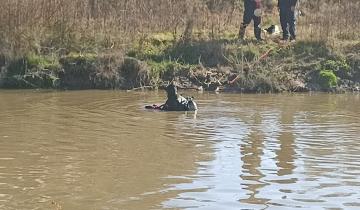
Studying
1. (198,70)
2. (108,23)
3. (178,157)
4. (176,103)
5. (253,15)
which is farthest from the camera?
(253,15)

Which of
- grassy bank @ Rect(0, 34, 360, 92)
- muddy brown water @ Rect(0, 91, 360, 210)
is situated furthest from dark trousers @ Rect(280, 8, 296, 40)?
muddy brown water @ Rect(0, 91, 360, 210)

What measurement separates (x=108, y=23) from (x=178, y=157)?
12324mm

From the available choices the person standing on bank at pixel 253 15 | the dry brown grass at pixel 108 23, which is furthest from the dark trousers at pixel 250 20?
the dry brown grass at pixel 108 23

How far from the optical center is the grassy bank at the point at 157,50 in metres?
19.2

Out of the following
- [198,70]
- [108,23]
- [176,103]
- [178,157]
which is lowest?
[178,157]

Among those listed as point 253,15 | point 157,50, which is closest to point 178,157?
point 157,50

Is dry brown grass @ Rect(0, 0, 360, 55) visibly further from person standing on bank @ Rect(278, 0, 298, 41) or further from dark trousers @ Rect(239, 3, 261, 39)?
dark trousers @ Rect(239, 3, 261, 39)

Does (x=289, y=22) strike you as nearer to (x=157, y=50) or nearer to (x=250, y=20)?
(x=250, y=20)

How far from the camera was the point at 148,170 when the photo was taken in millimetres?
8516

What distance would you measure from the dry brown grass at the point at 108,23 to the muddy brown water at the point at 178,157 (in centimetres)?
505

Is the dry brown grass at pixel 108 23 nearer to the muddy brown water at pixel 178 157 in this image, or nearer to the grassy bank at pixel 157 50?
the grassy bank at pixel 157 50

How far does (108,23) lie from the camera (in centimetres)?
2106

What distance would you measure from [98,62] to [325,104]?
257 inches

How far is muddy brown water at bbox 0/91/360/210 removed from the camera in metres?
7.23
